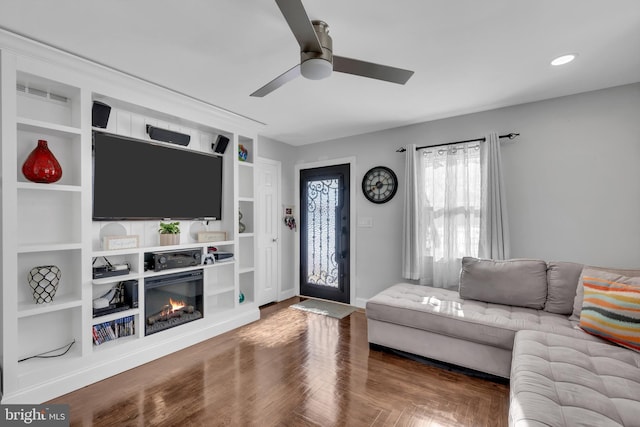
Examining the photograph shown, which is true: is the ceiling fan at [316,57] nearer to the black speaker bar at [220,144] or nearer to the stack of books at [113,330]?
the black speaker bar at [220,144]

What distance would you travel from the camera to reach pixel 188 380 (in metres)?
2.35

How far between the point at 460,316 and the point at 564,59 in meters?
2.15

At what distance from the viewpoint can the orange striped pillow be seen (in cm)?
181

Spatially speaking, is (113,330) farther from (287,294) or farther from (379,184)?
(379,184)

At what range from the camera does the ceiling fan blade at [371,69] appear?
1.74m

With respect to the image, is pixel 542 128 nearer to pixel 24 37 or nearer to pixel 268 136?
pixel 268 136

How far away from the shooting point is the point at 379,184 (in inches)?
157

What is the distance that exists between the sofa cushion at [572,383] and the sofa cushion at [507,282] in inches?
26.1

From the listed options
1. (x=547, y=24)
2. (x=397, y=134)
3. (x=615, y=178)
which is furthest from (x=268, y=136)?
(x=615, y=178)

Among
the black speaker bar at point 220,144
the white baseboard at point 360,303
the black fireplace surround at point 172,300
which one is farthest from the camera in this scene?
the white baseboard at point 360,303

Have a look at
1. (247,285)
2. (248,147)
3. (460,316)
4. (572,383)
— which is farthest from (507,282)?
(248,147)

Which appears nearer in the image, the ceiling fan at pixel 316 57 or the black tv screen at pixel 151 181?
the ceiling fan at pixel 316 57

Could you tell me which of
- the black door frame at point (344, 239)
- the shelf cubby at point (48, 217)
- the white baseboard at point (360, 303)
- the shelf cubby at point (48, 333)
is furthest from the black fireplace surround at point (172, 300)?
the white baseboard at point (360, 303)

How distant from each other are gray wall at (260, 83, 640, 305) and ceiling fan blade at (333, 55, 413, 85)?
1.93 metres
